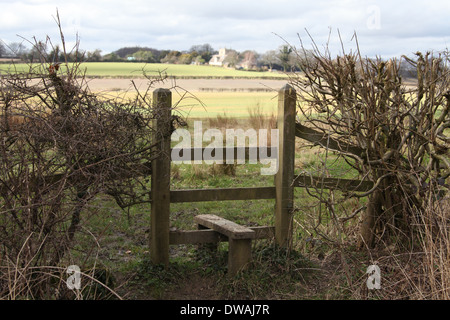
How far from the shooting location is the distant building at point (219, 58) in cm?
4370

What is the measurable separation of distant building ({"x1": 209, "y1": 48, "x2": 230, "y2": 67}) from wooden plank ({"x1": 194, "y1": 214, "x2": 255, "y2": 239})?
3939 cm

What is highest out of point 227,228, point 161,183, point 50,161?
point 50,161

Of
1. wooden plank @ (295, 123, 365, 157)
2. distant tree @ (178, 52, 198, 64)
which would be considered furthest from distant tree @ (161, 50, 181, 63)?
wooden plank @ (295, 123, 365, 157)

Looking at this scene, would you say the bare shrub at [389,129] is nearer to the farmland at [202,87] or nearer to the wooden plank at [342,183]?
the wooden plank at [342,183]

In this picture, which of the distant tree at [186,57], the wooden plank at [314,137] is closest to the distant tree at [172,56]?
the distant tree at [186,57]

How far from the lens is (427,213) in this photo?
470 cm

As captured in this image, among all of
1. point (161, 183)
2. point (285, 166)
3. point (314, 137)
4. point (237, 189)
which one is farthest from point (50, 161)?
point (314, 137)

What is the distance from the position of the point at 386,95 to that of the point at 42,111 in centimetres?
326

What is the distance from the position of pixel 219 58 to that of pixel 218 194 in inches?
1654

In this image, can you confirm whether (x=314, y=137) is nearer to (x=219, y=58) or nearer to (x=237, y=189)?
(x=237, y=189)

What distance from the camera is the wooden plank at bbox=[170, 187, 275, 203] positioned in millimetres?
4844

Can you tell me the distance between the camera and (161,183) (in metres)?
4.73

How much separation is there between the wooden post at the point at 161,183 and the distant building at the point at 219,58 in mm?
39649

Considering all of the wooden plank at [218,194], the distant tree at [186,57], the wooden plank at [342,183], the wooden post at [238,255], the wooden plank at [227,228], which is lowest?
the wooden post at [238,255]
